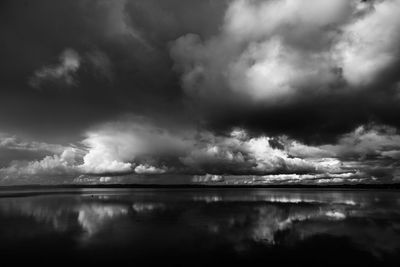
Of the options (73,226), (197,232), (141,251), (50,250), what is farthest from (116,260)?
(73,226)

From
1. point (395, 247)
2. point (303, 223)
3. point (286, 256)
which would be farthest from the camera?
point (303, 223)

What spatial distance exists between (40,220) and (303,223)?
40305mm

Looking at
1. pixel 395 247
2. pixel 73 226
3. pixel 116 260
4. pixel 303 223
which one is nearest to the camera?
pixel 116 260

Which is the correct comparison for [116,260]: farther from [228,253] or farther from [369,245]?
[369,245]

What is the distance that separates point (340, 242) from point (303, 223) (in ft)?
42.4

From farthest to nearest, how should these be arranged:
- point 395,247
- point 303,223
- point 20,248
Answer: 1. point 303,223
2. point 395,247
3. point 20,248

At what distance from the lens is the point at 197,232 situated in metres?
34.4

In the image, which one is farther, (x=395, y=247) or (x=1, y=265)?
(x=395, y=247)

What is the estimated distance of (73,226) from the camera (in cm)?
3941

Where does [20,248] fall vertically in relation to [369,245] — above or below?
above

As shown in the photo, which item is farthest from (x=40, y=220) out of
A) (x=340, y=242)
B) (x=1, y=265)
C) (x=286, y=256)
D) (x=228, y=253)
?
(x=340, y=242)

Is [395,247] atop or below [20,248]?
below

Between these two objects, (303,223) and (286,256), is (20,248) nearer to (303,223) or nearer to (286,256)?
(286,256)

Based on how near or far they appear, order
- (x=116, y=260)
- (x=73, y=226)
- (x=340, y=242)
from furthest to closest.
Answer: (x=73, y=226), (x=340, y=242), (x=116, y=260)
